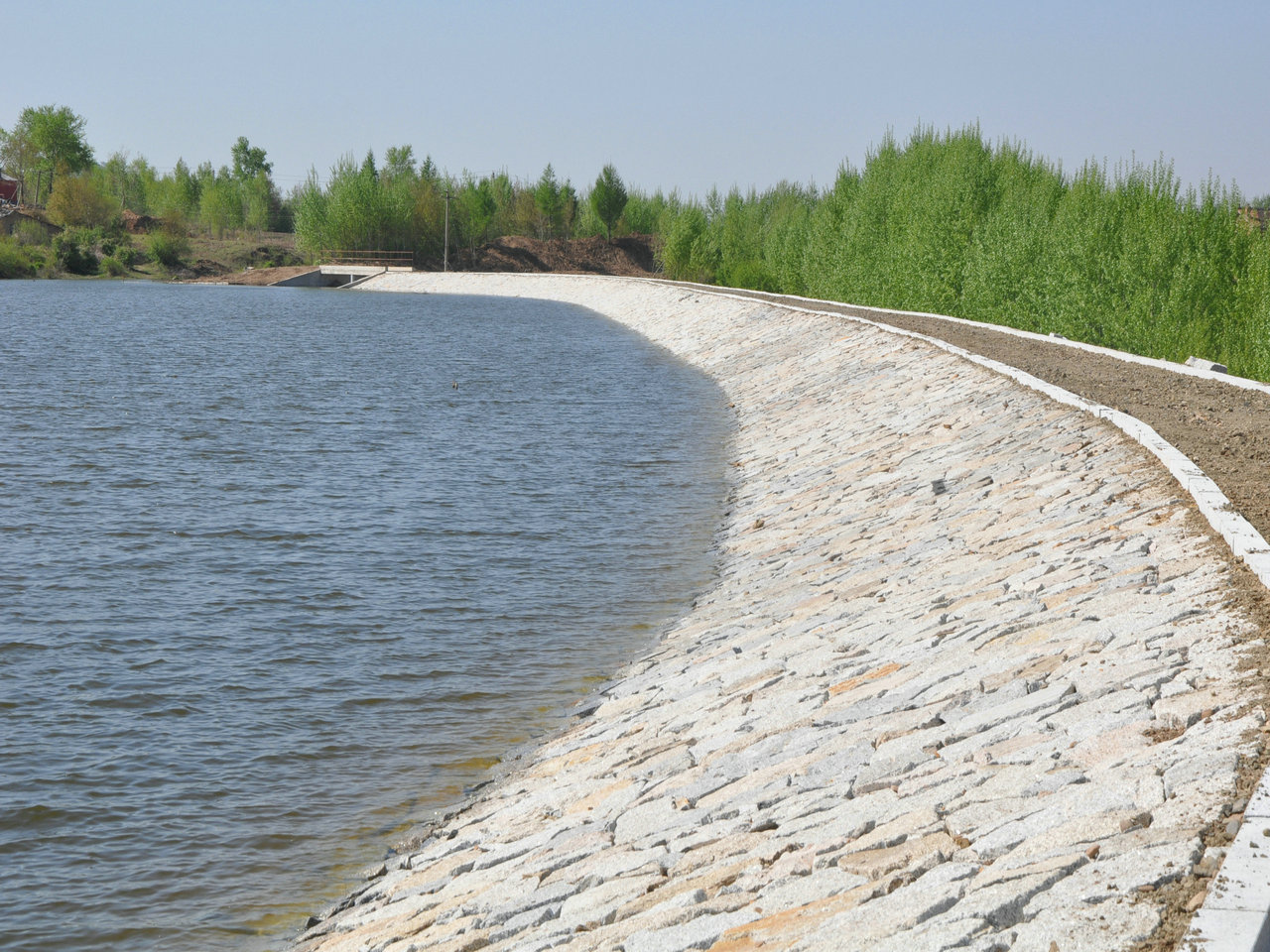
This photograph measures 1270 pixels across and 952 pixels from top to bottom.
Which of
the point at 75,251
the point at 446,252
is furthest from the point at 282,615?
the point at 75,251

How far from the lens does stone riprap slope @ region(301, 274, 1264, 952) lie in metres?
4.20

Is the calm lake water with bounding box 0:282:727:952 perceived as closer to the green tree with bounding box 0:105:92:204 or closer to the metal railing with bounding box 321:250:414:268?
the metal railing with bounding box 321:250:414:268

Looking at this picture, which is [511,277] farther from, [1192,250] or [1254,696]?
[1254,696]

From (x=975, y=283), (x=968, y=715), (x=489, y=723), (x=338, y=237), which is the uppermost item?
(x=338, y=237)

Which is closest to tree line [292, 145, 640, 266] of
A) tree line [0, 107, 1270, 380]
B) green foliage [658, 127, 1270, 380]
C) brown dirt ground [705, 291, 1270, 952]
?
tree line [0, 107, 1270, 380]

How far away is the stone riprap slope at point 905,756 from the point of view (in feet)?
13.8

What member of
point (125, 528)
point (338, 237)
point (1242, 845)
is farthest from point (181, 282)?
point (1242, 845)

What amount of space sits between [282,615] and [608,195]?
337 feet

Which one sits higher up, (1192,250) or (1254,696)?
(1192,250)

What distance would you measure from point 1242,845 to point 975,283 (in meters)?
27.2

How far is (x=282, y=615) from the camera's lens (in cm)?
1082

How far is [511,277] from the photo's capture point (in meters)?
85.6

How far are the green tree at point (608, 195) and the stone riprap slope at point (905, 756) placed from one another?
101330mm

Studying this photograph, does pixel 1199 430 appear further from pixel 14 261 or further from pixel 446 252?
pixel 14 261
